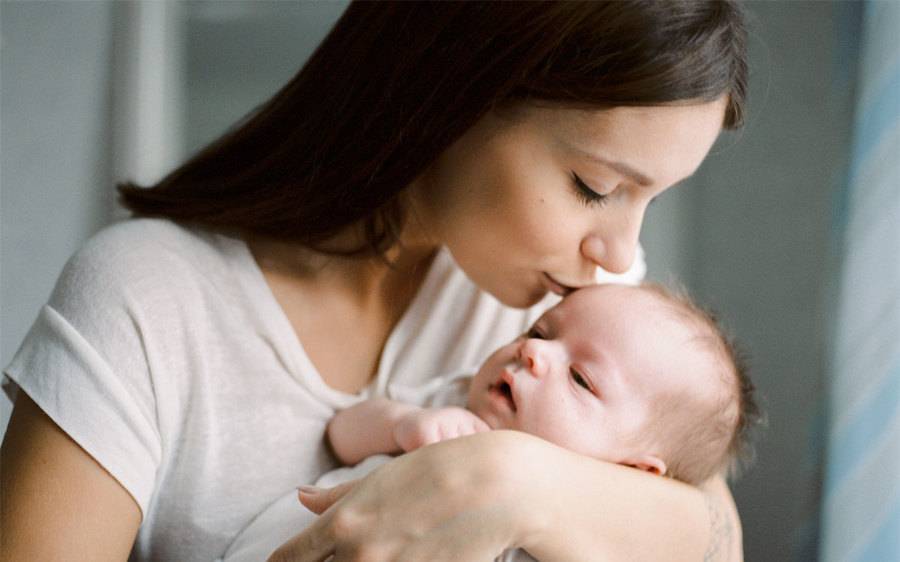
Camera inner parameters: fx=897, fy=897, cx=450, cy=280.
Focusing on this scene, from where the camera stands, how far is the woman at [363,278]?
1.05 metres

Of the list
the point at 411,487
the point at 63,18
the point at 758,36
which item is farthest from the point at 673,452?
the point at 63,18

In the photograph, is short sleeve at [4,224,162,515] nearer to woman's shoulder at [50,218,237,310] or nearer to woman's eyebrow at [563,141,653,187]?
woman's shoulder at [50,218,237,310]

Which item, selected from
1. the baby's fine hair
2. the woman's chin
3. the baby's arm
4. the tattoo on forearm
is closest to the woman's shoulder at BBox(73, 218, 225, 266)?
the baby's arm

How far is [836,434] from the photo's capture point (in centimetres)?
165

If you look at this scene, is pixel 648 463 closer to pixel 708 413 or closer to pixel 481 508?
pixel 708 413

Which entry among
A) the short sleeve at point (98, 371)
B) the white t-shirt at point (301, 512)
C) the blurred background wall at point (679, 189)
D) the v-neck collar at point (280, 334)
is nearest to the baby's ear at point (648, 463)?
the white t-shirt at point (301, 512)

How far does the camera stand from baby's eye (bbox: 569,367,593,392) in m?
1.18

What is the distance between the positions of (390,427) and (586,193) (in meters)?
0.41

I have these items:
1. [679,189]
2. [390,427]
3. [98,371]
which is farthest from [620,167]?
[679,189]

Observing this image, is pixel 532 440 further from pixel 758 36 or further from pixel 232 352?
pixel 758 36

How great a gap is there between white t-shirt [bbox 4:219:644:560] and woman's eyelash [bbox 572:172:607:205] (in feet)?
1.48

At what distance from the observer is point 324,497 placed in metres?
1.07

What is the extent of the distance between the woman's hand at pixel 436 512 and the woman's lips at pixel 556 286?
36cm

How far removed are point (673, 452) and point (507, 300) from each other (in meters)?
0.34
